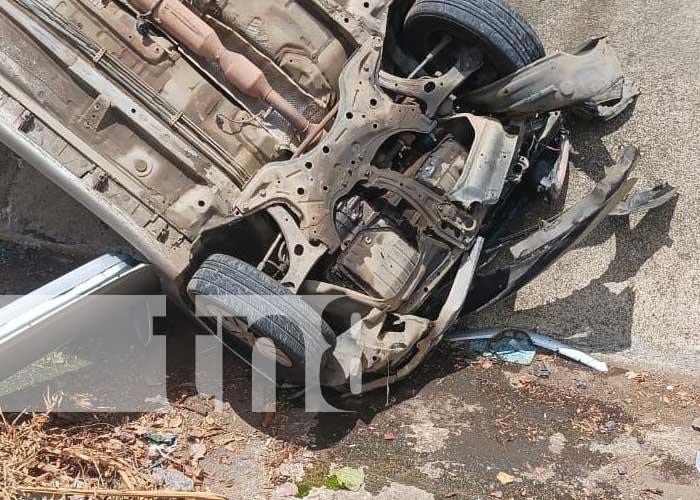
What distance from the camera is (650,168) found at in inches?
168

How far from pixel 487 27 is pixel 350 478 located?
2152 millimetres

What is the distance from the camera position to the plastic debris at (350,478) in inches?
130

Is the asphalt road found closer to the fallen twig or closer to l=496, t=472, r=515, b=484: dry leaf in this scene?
l=496, t=472, r=515, b=484: dry leaf

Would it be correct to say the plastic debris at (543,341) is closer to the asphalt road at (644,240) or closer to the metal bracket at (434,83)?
the asphalt road at (644,240)

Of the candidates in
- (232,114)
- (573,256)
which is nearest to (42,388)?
(232,114)

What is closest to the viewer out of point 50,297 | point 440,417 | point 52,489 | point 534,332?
point 52,489

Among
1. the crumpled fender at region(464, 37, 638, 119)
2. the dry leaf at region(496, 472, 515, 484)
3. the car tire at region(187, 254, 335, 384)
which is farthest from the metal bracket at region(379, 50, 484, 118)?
the dry leaf at region(496, 472, 515, 484)

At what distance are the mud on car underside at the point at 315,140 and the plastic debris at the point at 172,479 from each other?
0.66 metres

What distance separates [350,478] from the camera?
11.0 feet

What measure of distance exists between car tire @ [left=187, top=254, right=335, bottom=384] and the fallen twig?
2.20ft

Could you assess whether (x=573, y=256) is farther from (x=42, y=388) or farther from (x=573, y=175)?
(x=42, y=388)

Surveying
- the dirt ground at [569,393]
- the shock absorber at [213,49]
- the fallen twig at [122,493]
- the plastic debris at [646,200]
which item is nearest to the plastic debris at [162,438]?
the dirt ground at [569,393]

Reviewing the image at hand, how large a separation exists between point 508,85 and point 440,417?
1.64 metres

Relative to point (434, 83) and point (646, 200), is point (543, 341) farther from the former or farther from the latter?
point (434, 83)
